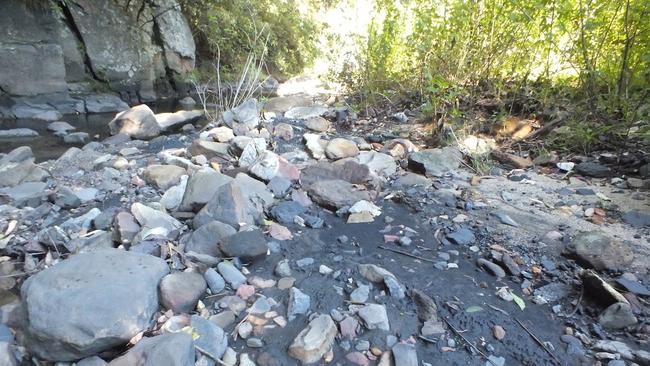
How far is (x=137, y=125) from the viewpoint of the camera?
4551 mm

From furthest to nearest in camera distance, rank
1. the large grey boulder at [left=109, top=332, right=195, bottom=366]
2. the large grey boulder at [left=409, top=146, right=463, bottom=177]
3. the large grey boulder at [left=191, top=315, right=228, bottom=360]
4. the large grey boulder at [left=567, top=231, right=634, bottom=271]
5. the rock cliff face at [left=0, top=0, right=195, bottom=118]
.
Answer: the rock cliff face at [left=0, top=0, right=195, bottom=118]
the large grey boulder at [left=409, top=146, right=463, bottom=177]
the large grey boulder at [left=567, top=231, right=634, bottom=271]
the large grey boulder at [left=191, top=315, right=228, bottom=360]
the large grey boulder at [left=109, top=332, right=195, bottom=366]

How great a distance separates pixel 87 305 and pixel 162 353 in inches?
13.9

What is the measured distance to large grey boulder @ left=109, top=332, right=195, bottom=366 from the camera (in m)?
1.21

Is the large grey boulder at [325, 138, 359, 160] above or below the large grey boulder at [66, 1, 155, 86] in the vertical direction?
below

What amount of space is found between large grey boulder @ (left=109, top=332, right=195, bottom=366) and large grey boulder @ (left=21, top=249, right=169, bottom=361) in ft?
0.40

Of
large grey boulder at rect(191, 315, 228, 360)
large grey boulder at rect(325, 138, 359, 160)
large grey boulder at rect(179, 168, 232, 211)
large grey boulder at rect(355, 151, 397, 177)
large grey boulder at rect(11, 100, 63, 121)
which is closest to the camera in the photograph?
large grey boulder at rect(191, 315, 228, 360)

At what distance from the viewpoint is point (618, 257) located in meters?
1.71

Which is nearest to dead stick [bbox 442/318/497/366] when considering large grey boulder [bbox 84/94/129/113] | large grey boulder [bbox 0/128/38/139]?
large grey boulder [bbox 0/128/38/139]

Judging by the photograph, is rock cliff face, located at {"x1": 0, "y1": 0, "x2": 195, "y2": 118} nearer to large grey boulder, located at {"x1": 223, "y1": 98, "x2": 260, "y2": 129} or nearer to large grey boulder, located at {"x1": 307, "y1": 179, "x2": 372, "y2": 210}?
large grey boulder, located at {"x1": 223, "y1": 98, "x2": 260, "y2": 129}

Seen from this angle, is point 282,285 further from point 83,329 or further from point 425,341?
point 83,329

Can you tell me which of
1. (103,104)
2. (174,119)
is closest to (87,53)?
(103,104)

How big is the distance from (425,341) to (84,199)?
2.28 metres

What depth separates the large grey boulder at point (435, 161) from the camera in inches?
113

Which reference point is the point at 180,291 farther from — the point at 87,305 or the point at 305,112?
the point at 305,112
